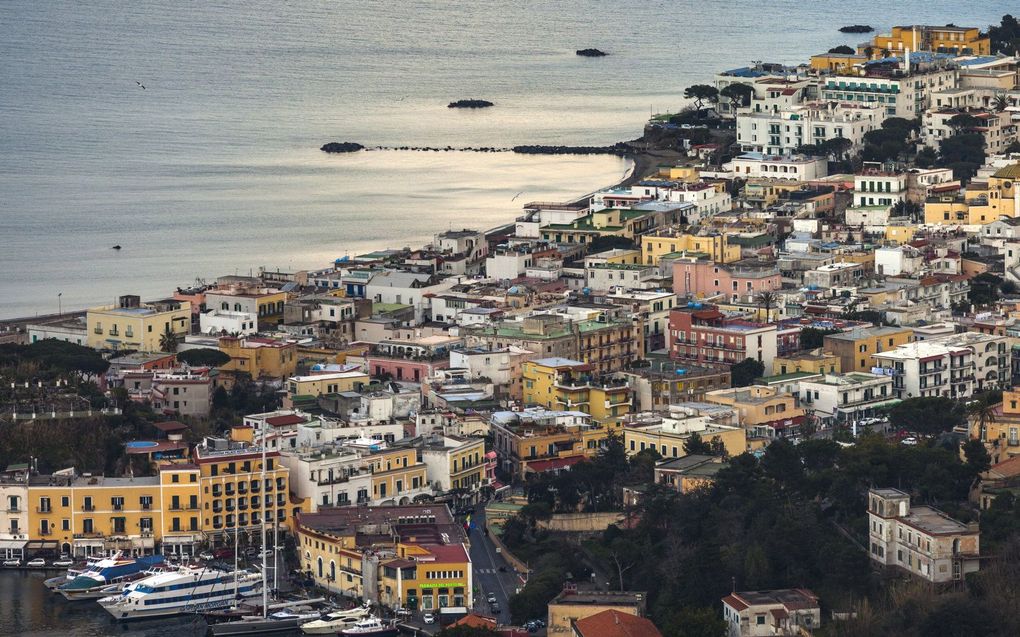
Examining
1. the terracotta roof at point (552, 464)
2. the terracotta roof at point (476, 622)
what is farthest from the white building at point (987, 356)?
the terracotta roof at point (476, 622)

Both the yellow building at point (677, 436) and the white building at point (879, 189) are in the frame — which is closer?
the yellow building at point (677, 436)

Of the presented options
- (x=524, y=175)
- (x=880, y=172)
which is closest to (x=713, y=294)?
(x=880, y=172)

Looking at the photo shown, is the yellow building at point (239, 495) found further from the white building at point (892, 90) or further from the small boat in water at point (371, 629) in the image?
the white building at point (892, 90)

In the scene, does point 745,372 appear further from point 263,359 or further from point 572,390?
point 263,359

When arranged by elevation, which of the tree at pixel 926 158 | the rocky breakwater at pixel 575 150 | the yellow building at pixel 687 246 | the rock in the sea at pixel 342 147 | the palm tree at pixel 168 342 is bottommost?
the palm tree at pixel 168 342

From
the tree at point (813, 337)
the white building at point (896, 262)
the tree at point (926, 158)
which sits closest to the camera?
the tree at point (813, 337)

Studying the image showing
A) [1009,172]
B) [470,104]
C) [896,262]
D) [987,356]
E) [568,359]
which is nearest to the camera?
[987,356]

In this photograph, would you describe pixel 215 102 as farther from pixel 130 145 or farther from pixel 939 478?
pixel 939 478

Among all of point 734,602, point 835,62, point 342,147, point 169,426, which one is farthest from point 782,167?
point 734,602

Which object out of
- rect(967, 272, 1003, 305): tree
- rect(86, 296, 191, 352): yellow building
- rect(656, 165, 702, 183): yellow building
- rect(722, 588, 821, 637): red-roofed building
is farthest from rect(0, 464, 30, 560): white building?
rect(656, 165, 702, 183): yellow building
